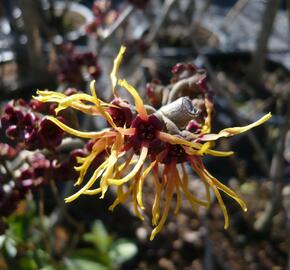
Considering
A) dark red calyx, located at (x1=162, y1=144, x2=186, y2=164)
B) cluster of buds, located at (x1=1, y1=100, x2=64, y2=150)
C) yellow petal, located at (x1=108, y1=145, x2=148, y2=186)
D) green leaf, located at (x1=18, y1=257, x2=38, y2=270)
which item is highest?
yellow petal, located at (x1=108, y1=145, x2=148, y2=186)

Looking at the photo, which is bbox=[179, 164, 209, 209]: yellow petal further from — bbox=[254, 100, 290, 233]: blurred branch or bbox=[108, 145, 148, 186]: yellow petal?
bbox=[254, 100, 290, 233]: blurred branch

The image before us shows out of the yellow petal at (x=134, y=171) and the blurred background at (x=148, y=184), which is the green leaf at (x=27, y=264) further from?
the yellow petal at (x=134, y=171)

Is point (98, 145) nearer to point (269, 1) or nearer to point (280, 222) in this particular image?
point (280, 222)

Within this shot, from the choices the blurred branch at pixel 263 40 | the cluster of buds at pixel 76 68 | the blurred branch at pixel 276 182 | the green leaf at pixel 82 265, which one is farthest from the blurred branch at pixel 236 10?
the green leaf at pixel 82 265

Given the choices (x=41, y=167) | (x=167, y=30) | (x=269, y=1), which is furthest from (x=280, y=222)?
(x=167, y=30)

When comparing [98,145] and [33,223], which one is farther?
[33,223]

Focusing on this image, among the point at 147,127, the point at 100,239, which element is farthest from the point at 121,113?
the point at 100,239

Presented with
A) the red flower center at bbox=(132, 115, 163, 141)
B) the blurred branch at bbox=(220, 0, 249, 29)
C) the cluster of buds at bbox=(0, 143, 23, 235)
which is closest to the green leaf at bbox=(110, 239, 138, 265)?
the cluster of buds at bbox=(0, 143, 23, 235)
